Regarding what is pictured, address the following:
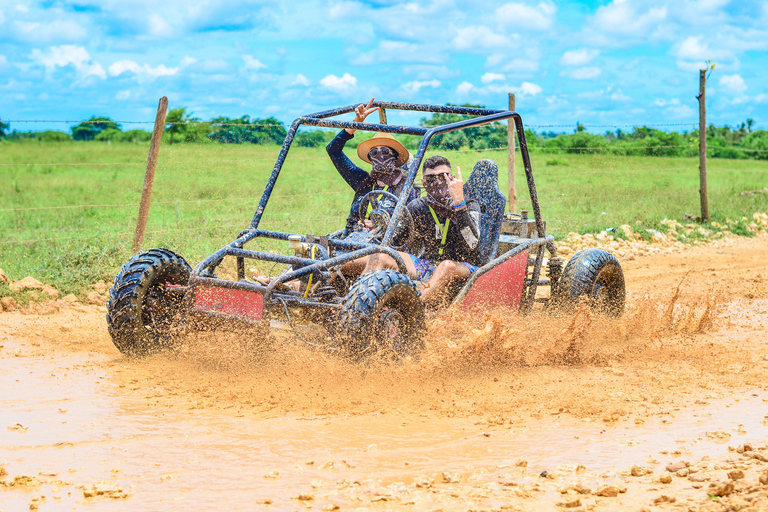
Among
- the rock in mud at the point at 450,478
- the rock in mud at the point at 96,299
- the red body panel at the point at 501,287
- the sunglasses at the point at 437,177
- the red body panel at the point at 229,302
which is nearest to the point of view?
the rock in mud at the point at 450,478

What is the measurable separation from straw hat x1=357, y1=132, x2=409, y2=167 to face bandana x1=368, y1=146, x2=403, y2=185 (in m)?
0.04

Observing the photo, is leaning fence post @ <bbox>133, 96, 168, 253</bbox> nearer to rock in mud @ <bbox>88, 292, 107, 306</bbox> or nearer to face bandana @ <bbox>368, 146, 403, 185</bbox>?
rock in mud @ <bbox>88, 292, 107, 306</bbox>

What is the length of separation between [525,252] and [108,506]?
153 inches

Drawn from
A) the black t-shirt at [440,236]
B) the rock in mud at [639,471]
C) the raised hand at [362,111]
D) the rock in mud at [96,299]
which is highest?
the raised hand at [362,111]

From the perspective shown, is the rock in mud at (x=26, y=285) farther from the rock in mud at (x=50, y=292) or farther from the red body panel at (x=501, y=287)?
the red body panel at (x=501, y=287)

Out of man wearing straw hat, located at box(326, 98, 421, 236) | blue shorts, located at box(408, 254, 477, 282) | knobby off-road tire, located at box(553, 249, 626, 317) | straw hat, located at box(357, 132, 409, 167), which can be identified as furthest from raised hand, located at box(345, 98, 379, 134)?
knobby off-road tire, located at box(553, 249, 626, 317)

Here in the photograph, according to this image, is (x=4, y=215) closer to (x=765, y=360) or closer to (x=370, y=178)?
(x=370, y=178)

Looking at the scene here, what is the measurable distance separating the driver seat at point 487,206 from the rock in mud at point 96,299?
3880 millimetres

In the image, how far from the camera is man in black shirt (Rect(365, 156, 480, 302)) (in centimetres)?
555

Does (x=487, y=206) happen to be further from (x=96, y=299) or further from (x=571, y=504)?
(x=96, y=299)

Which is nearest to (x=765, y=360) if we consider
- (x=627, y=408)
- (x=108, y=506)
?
(x=627, y=408)

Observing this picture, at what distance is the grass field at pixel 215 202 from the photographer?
9289mm

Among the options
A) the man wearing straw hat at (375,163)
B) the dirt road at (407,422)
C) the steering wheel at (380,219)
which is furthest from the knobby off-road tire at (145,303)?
the man wearing straw hat at (375,163)

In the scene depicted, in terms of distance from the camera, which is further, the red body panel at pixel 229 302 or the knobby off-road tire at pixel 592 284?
the knobby off-road tire at pixel 592 284
